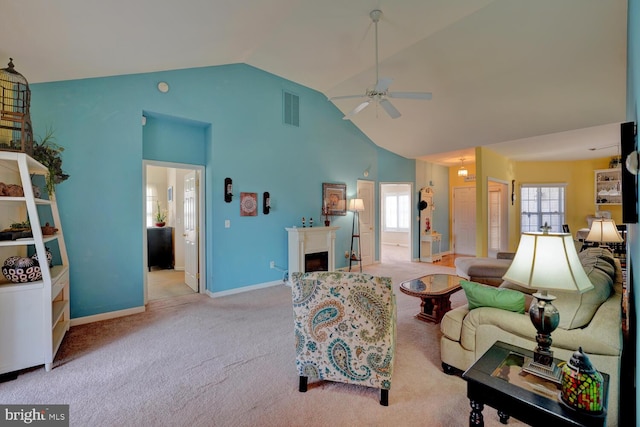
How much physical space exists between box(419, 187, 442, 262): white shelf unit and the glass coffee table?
3753 millimetres

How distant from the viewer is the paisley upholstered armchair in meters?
1.93

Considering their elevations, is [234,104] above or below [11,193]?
above

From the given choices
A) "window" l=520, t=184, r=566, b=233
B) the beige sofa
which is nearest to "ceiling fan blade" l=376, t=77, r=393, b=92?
the beige sofa

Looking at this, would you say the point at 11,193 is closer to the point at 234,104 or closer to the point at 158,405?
the point at 158,405

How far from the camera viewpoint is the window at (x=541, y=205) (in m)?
7.80

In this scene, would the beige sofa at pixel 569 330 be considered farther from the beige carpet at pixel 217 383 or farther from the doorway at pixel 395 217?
the doorway at pixel 395 217

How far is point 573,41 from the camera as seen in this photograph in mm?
3529

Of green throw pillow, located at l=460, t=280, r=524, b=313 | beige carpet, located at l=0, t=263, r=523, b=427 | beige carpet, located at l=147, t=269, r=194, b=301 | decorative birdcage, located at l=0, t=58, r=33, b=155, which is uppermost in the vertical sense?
decorative birdcage, located at l=0, t=58, r=33, b=155

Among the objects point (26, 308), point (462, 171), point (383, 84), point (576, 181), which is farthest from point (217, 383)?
point (576, 181)

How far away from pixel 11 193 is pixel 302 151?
4040 mm

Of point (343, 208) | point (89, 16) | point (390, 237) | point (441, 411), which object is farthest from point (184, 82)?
point (390, 237)

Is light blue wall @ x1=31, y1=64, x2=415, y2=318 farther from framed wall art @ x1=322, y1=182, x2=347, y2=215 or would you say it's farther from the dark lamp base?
the dark lamp base

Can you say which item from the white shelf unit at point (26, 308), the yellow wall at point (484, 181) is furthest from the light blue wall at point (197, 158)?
the yellow wall at point (484, 181)

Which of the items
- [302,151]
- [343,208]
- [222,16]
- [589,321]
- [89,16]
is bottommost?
[589,321]
